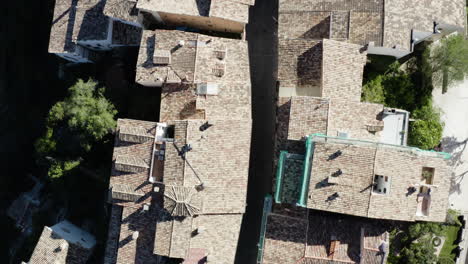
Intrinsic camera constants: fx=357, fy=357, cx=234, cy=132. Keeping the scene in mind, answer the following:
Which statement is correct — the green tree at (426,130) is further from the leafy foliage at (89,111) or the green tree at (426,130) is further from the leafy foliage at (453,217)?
the leafy foliage at (89,111)

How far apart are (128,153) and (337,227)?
20.6m

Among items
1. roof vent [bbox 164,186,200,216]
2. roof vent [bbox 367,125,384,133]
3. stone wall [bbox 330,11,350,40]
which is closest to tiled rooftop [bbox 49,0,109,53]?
roof vent [bbox 164,186,200,216]

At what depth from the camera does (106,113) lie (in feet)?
113

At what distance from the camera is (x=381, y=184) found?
30.3 m

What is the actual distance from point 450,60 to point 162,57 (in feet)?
89.8

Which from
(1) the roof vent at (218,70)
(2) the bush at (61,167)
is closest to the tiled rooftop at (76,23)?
(2) the bush at (61,167)

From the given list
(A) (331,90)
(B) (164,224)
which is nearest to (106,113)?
(B) (164,224)

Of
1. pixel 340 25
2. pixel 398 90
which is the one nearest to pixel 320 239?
pixel 398 90

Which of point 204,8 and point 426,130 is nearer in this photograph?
point 204,8

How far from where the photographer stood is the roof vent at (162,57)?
1298 inches

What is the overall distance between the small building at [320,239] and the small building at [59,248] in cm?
1853

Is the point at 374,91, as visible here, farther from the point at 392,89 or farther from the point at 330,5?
the point at 330,5

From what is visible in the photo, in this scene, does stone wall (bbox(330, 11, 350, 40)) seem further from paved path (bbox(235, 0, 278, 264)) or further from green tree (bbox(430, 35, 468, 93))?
green tree (bbox(430, 35, 468, 93))

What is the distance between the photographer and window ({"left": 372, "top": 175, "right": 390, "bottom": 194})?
29545 mm
